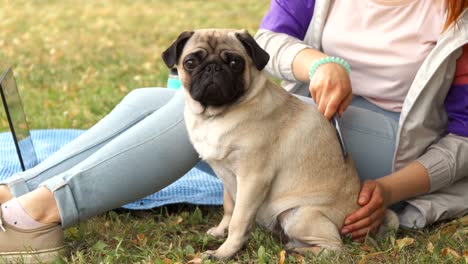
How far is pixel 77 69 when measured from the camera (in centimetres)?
680

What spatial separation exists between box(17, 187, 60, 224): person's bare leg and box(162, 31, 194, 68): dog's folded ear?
2.10ft

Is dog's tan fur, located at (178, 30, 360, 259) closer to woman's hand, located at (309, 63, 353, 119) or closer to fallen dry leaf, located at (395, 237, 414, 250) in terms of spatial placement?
woman's hand, located at (309, 63, 353, 119)

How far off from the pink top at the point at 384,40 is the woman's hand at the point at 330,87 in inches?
12.0

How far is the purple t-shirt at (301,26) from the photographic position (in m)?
3.01

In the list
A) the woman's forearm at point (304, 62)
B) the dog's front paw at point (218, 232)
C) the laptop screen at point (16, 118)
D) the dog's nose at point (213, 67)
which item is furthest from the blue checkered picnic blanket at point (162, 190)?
the dog's nose at point (213, 67)

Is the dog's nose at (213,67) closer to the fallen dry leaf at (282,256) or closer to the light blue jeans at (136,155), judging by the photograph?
the light blue jeans at (136,155)

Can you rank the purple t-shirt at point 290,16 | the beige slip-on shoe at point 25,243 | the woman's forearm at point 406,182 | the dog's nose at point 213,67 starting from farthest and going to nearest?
the purple t-shirt at point 290,16 → the woman's forearm at point 406,182 → the beige slip-on shoe at point 25,243 → the dog's nose at point 213,67

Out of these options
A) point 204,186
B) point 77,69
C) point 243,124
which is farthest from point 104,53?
point 243,124

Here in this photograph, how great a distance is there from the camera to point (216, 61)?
253cm

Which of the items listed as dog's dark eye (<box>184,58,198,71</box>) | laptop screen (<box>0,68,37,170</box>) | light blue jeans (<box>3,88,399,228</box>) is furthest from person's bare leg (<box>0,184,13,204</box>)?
dog's dark eye (<box>184,58,198,71</box>)

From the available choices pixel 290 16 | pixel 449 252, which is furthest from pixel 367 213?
pixel 290 16

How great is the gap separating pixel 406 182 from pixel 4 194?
1.57m

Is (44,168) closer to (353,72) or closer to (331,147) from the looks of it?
(331,147)

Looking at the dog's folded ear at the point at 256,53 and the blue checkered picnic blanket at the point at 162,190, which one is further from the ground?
the dog's folded ear at the point at 256,53
